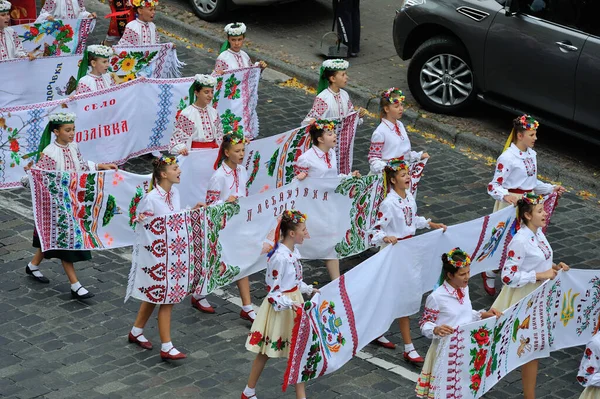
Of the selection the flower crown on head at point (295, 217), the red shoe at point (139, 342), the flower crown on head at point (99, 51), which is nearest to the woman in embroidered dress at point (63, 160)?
the red shoe at point (139, 342)

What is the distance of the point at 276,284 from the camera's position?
28.6 feet

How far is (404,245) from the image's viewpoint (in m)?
9.53

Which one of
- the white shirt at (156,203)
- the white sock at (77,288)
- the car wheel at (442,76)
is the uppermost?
the white shirt at (156,203)

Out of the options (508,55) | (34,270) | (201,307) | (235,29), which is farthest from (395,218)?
(508,55)

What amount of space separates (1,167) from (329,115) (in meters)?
3.41

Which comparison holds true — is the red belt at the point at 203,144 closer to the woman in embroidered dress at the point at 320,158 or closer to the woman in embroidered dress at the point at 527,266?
the woman in embroidered dress at the point at 320,158

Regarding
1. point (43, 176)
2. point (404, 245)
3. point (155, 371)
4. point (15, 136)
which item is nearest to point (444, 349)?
point (404, 245)

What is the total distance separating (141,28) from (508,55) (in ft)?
14.5

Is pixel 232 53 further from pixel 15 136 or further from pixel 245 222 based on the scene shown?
pixel 245 222

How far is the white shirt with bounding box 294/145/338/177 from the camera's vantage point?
10.8 metres

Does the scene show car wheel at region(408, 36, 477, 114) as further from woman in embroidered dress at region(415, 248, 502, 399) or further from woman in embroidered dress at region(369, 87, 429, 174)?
woman in embroidered dress at region(415, 248, 502, 399)

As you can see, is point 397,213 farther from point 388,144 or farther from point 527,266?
point 388,144

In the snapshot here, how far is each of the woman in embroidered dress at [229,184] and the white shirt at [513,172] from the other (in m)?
2.33

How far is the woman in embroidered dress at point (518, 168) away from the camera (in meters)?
10.6
